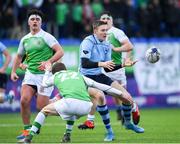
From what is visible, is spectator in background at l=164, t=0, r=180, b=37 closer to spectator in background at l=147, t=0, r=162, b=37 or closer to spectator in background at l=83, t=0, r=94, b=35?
spectator in background at l=147, t=0, r=162, b=37

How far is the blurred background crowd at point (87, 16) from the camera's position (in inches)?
1106

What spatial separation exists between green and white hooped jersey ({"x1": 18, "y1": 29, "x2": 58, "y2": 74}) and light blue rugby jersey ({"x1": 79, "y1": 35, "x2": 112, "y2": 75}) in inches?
31.2

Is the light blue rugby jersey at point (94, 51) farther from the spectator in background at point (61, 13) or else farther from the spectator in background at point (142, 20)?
the spectator in background at point (142, 20)

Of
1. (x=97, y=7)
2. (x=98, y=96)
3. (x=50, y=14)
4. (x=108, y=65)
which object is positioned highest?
(x=97, y=7)

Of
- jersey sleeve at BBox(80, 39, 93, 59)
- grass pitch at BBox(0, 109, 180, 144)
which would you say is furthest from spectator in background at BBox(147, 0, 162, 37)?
jersey sleeve at BBox(80, 39, 93, 59)

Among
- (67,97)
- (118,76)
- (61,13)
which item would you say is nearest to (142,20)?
(61,13)

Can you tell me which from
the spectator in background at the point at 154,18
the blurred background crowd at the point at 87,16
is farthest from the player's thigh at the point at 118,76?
the spectator in background at the point at 154,18

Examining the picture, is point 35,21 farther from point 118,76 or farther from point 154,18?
point 154,18

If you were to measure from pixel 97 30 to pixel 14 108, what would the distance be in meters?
10.9

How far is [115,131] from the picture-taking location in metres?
18.4

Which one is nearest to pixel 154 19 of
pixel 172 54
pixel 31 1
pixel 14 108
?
pixel 172 54

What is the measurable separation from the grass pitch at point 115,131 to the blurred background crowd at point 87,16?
4.44 m

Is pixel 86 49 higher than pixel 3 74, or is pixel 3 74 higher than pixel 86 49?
pixel 86 49

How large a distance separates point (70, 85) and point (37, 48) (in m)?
2.74
